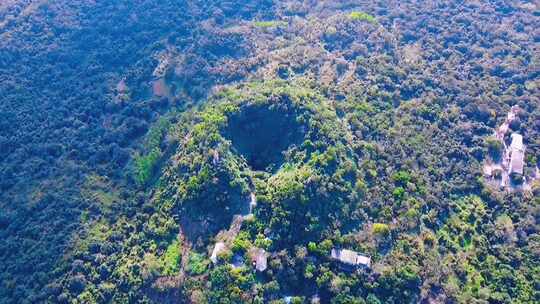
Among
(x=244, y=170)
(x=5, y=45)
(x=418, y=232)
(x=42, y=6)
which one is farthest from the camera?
(x=42, y=6)

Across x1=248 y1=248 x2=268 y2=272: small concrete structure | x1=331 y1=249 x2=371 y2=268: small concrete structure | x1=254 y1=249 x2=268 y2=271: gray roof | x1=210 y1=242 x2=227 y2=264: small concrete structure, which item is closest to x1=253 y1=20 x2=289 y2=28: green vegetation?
x1=210 y1=242 x2=227 y2=264: small concrete structure

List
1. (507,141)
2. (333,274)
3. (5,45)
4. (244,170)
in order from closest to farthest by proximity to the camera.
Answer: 1. (333,274)
2. (244,170)
3. (507,141)
4. (5,45)

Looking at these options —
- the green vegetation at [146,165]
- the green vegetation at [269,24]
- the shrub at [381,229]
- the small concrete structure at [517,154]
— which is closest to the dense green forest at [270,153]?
the shrub at [381,229]

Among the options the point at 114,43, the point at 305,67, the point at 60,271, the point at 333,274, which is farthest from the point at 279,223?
the point at 114,43

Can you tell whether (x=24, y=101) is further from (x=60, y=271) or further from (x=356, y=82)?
(x=356, y=82)

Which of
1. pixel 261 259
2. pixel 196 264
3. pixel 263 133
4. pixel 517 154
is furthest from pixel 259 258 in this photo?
pixel 517 154

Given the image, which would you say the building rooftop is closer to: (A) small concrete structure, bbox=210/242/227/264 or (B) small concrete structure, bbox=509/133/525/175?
(A) small concrete structure, bbox=210/242/227/264

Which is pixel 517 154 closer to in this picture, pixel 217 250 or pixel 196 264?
pixel 217 250
